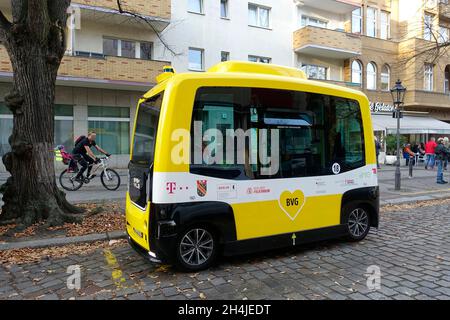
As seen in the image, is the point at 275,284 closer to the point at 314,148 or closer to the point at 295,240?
the point at 295,240

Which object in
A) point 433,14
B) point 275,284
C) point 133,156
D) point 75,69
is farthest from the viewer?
point 433,14

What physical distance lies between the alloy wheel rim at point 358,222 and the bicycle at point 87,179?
7.47 meters

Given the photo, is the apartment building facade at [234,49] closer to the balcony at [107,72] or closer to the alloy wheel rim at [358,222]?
the balcony at [107,72]

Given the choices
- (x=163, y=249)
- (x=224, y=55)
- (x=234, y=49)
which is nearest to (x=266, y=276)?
(x=163, y=249)

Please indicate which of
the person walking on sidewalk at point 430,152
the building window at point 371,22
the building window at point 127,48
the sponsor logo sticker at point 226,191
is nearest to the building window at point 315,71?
the building window at point 371,22

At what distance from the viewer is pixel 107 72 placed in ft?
51.1

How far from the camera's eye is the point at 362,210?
5.73 meters

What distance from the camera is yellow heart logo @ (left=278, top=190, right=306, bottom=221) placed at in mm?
4762

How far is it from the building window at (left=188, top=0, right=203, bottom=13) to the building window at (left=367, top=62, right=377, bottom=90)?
13.4m

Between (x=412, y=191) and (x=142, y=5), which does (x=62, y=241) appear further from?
(x=142, y=5)

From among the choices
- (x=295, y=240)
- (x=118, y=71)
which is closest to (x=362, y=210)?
(x=295, y=240)

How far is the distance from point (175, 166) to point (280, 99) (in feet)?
5.77

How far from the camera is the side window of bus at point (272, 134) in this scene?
4273mm

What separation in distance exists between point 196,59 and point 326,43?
8.47 m
